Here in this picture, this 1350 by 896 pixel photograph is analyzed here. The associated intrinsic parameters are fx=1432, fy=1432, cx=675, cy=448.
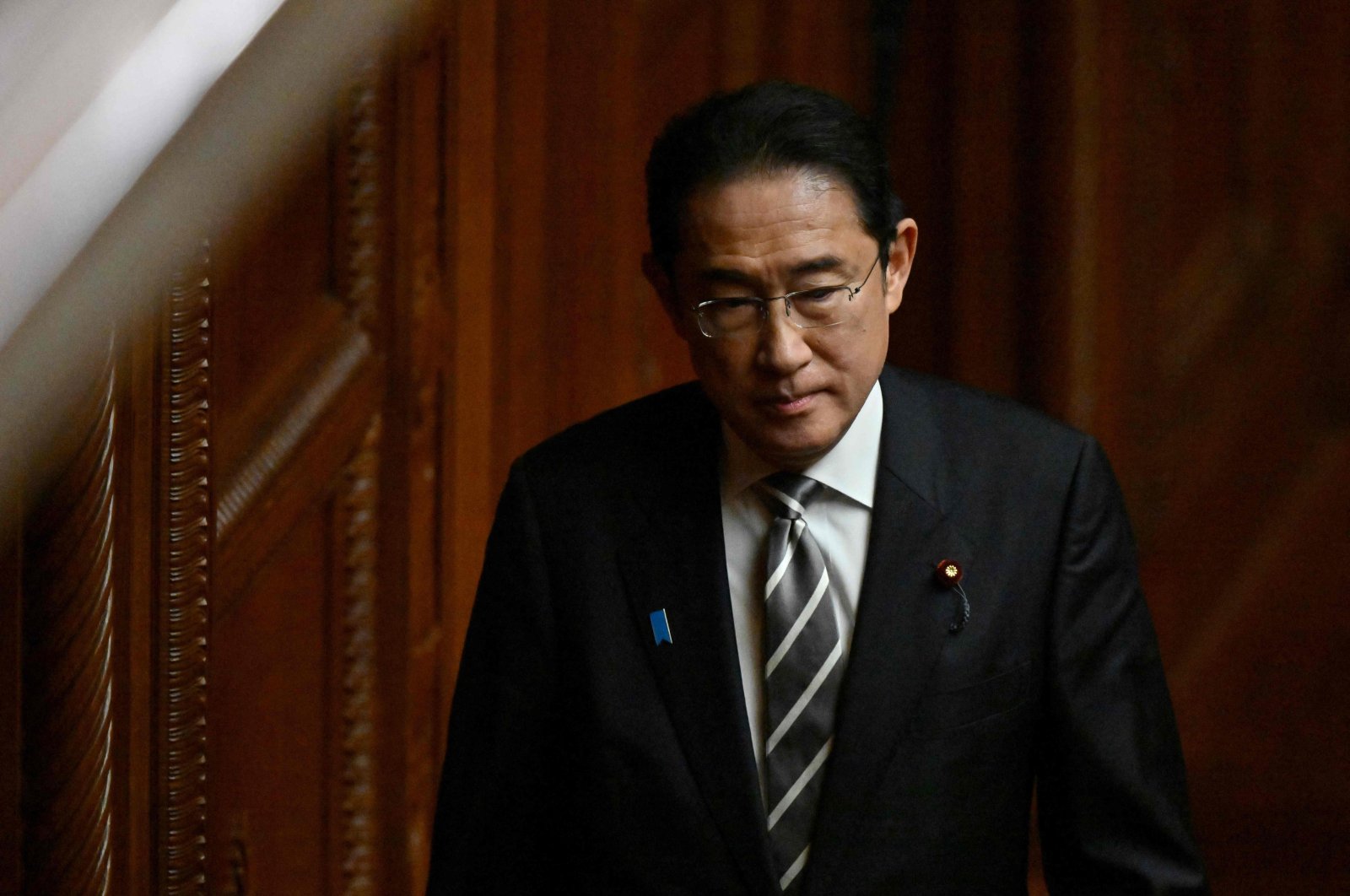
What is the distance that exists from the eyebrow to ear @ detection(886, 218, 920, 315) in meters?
0.13

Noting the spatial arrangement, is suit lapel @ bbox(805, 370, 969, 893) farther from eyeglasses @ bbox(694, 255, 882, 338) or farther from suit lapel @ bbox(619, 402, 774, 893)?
eyeglasses @ bbox(694, 255, 882, 338)

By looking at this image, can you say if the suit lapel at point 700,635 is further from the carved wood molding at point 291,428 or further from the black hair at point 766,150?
the carved wood molding at point 291,428

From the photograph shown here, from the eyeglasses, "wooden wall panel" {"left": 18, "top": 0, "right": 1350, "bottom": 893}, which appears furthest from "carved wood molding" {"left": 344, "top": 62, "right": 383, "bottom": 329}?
the eyeglasses

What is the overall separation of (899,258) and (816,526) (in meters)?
0.30

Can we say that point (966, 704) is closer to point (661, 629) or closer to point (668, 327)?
point (661, 629)

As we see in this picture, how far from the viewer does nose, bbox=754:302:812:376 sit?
4.57ft

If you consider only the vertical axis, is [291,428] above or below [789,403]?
above

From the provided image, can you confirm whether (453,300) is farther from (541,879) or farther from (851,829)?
(851,829)

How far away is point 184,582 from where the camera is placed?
958 millimetres

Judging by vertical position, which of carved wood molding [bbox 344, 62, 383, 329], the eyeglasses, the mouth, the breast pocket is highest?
carved wood molding [bbox 344, 62, 383, 329]

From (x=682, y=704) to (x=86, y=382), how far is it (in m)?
0.81

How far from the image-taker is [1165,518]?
2.69 meters

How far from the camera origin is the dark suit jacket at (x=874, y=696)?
4.65 feet

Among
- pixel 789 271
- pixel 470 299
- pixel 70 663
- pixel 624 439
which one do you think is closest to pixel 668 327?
pixel 470 299
